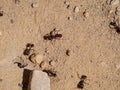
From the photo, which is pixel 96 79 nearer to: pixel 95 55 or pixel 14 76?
pixel 95 55

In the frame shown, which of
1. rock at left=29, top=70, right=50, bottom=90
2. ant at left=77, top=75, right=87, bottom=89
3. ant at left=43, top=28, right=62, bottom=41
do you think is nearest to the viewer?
rock at left=29, top=70, right=50, bottom=90

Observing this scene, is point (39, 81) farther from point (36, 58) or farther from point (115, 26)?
point (115, 26)

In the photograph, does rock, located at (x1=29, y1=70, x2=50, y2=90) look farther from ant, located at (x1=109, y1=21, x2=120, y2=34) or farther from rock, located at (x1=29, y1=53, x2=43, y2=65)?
ant, located at (x1=109, y1=21, x2=120, y2=34)

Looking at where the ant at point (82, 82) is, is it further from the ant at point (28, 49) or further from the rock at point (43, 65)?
the ant at point (28, 49)

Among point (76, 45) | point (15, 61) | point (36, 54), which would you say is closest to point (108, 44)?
point (76, 45)

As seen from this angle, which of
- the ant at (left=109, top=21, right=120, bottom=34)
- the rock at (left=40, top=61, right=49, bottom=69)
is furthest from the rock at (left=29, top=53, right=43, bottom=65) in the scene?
the ant at (left=109, top=21, right=120, bottom=34)
